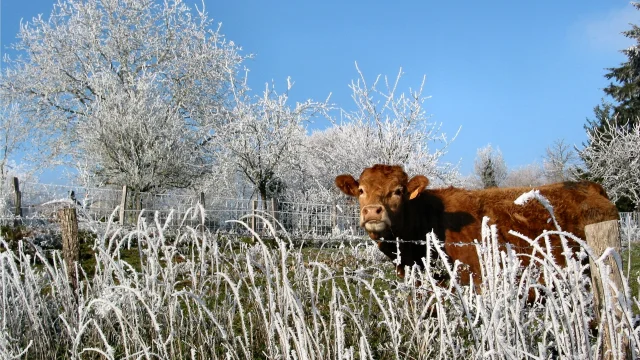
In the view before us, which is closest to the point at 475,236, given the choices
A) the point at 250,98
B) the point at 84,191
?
the point at 84,191

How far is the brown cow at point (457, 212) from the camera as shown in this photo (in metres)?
4.80

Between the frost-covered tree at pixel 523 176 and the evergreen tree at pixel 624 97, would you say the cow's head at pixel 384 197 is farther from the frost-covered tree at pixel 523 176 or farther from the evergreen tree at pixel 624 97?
the frost-covered tree at pixel 523 176

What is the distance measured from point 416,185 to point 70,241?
3222 mm

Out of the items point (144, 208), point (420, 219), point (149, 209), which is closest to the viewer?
point (420, 219)

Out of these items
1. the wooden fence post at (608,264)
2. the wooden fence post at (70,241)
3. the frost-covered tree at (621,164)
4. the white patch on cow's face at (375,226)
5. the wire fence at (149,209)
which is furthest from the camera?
the frost-covered tree at (621,164)

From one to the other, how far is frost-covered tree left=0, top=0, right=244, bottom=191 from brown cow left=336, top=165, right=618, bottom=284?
16410mm

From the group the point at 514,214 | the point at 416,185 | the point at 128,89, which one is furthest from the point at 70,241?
the point at 128,89

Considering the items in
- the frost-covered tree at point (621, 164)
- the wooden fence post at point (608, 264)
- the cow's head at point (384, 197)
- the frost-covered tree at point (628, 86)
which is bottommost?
the wooden fence post at point (608, 264)

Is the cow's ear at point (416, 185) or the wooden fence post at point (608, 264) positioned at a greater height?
the cow's ear at point (416, 185)

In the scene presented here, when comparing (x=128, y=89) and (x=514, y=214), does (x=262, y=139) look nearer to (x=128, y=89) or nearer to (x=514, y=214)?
(x=128, y=89)

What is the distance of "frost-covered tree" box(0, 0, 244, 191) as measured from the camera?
20.5 metres

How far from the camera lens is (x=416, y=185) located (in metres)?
5.09

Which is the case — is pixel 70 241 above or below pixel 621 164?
below

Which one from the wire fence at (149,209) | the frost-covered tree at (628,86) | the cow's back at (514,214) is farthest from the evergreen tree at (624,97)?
the cow's back at (514,214)
